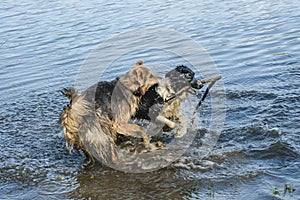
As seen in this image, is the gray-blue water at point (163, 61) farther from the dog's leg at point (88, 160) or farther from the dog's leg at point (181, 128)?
the dog's leg at point (181, 128)

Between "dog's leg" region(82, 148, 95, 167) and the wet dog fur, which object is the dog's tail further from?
the wet dog fur

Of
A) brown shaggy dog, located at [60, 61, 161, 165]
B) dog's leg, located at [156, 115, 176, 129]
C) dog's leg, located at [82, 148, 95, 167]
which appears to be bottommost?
dog's leg, located at [82, 148, 95, 167]

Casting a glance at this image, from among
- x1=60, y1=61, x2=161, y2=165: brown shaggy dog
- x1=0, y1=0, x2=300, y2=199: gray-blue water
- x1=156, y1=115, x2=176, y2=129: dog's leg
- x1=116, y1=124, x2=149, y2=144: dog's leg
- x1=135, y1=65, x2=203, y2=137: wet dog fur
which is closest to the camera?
x1=0, y1=0, x2=300, y2=199: gray-blue water

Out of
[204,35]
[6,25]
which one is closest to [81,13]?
[6,25]

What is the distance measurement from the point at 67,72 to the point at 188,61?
2.62 meters

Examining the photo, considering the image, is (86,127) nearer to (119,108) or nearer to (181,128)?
(119,108)

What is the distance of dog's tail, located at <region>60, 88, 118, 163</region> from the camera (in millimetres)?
5664

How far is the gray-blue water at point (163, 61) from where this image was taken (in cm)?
558

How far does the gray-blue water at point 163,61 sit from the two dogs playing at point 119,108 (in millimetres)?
444

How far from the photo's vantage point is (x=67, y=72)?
10391 millimetres

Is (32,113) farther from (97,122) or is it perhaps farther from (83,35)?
(83,35)

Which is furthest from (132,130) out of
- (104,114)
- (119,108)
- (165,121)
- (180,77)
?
(180,77)

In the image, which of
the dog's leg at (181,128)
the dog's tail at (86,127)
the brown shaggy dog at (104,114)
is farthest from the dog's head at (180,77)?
the dog's tail at (86,127)

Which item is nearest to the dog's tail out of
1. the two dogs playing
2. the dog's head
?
the two dogs playing
